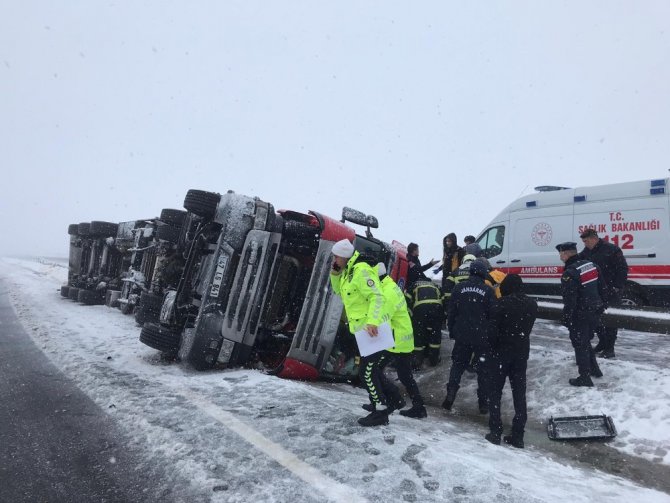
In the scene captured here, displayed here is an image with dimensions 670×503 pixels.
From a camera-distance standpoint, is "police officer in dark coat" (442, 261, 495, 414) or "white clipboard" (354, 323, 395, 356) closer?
"white clipboard" (354, 323, 395, 356)

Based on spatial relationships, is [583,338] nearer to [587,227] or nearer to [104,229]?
[587,227]

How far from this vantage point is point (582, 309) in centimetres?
495

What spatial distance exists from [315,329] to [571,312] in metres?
2.88

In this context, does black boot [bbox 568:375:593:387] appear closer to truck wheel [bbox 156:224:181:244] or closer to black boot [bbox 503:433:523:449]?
black boot [bbox 503:433:523:449]

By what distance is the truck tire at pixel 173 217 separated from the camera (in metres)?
6.14

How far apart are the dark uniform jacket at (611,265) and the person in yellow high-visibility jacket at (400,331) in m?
2.78

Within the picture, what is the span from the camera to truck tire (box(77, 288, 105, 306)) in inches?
456

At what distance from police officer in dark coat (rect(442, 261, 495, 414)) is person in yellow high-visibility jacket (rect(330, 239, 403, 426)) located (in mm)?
1149

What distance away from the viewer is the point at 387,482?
9.04 ft

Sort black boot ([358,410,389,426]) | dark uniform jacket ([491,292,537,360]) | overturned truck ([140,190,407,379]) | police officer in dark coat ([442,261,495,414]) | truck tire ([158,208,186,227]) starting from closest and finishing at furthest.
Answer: black boot ([358,410,389,426])
dark uniform jacket ([491,292,537,360])
police officer in dark coat ([442,261,495,414])
overturned truck ([140,190,407,379])
truck tire ([158,208,186,227])

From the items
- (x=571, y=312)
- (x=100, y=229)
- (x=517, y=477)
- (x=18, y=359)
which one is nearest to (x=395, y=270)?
(x=571, y=312)

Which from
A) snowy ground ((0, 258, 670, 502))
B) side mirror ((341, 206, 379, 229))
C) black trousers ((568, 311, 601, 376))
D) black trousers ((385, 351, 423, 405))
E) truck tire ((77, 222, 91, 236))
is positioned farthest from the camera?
truck tire ((77, 222, 91, 236))

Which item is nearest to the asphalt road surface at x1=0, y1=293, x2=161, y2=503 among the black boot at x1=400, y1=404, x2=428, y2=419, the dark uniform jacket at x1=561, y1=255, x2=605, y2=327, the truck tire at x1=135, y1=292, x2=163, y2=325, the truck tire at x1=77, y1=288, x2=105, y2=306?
the truck tire at x1=135, y1=292, x2=163, y2=325

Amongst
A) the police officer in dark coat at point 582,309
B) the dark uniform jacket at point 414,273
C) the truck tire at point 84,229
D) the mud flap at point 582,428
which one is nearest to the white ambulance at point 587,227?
the dark uniform jacket at point 414,273
